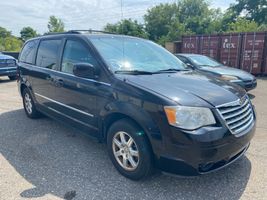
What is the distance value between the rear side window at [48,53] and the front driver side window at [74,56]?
0.30 m

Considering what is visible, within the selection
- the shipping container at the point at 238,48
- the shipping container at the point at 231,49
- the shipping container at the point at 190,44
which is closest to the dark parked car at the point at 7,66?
the shipping container at the point at 190,44

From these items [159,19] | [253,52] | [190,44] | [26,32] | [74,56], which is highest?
[159,19]

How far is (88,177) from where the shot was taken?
3.04 metres

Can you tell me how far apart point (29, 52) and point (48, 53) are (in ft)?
3.70

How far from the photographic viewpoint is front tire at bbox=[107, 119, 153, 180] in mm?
2709

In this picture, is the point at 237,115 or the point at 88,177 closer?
the point at 237,115

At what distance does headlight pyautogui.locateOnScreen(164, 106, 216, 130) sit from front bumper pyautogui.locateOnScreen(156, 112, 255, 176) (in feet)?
0.20

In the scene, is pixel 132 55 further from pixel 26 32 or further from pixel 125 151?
pixel 26 32

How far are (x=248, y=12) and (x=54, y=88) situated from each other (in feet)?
139

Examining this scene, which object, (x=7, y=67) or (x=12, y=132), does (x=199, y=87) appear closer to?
(x=12, y=132)

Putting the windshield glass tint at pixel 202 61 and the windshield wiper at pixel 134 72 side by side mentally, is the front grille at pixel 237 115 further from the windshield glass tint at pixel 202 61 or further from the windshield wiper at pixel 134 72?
the windshield glass tint at pixel 202 61

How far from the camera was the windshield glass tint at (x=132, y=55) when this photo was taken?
3.27 m

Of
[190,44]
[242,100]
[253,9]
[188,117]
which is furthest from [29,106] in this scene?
[253,9]

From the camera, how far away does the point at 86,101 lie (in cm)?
341
